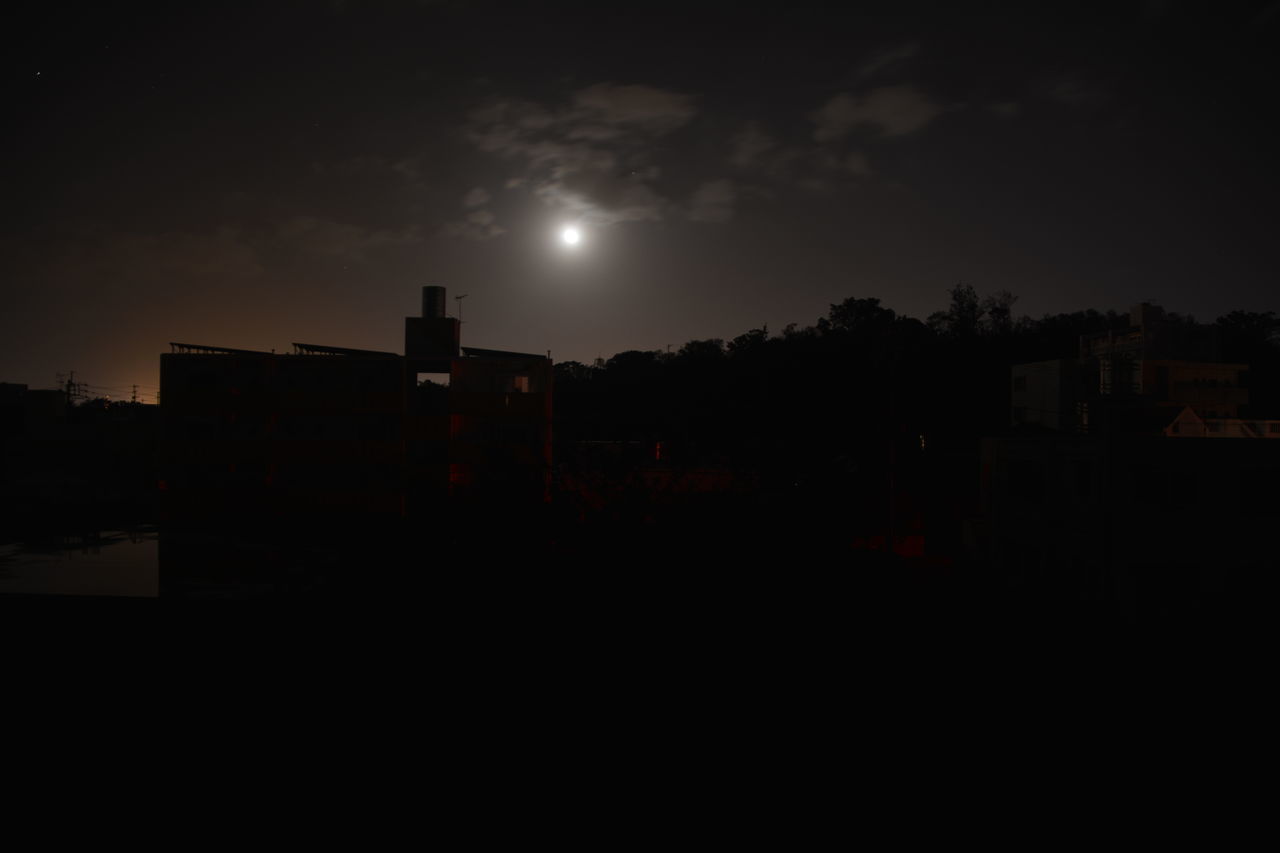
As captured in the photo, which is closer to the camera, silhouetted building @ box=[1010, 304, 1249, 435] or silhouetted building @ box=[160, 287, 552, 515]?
silhouetted building @ box=[160, 287, 552, 515]

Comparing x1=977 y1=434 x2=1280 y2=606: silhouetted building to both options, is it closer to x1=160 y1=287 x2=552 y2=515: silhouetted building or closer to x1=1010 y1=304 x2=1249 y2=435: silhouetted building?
x1=1010 y1=304 x2=1249 y2=435: silhouetted building

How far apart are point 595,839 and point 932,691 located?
155 inches

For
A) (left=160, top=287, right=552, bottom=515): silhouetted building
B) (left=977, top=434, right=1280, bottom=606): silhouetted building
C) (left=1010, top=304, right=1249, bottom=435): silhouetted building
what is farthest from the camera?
(left=1010, top=304, right=1249, bottom=435): silhouetted building

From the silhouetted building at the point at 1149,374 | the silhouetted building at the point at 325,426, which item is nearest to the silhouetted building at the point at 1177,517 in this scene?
the silhouetted building at the point at 1149,374

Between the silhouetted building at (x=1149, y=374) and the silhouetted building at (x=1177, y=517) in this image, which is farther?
the silhouetted building at (x=1149, y=374)

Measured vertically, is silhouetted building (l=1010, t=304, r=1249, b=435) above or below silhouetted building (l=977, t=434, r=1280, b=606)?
above

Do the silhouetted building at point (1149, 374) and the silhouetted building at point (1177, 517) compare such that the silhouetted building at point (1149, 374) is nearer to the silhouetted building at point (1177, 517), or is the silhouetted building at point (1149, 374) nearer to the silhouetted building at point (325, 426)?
the silhouetted building at point (1177, 517)

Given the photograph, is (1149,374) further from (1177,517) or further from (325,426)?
(325,426)

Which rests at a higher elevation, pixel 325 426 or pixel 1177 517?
pixel 325 426

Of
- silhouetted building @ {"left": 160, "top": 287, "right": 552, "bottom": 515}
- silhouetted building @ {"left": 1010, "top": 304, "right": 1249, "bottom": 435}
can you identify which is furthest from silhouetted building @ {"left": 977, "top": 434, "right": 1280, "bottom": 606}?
silhouetted building @ {"left": 160, "top": 287, "right": 552, "bottom": 515}

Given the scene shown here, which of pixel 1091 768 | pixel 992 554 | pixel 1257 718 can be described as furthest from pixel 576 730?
pixel 992 554

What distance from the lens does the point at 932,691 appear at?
7488mm

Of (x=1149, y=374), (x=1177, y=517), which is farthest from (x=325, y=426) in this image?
(x=1149, y=374)

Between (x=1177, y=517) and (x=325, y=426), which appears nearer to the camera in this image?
(x=1177, y=517)
